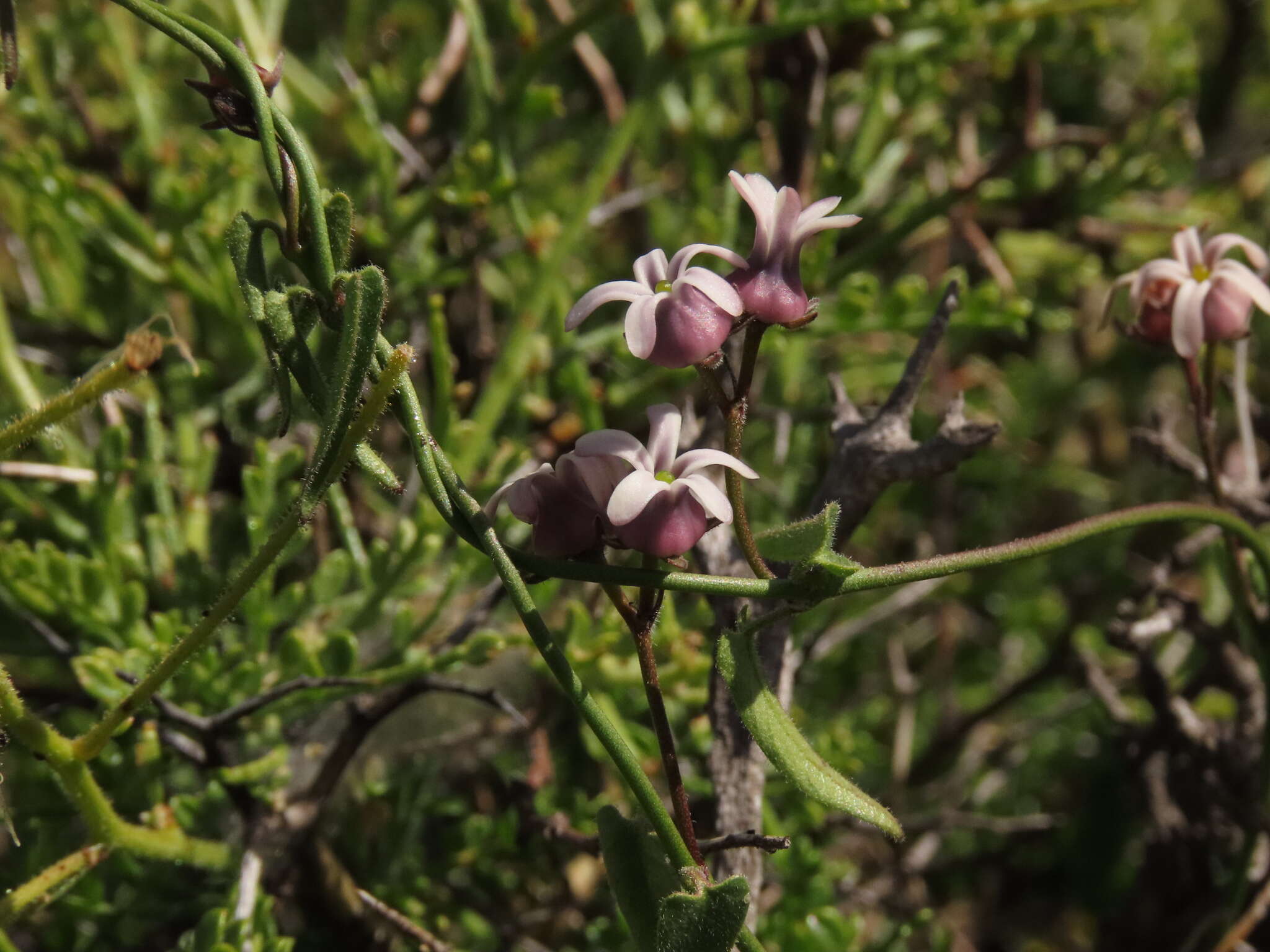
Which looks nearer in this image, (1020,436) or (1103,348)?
(1020,436)

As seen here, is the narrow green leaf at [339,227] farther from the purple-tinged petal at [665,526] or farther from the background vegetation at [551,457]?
the background vegetation at [551,457]

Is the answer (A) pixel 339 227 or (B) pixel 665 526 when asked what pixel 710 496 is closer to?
(B) pixel 665 526

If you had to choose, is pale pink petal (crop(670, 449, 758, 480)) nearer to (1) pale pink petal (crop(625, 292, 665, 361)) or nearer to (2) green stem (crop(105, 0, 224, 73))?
(1) pale pink petal (crop(625, 292, 665, 361))

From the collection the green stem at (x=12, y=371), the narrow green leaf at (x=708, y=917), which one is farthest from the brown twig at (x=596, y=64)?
the narrow green leaf at (x=708, y=917)

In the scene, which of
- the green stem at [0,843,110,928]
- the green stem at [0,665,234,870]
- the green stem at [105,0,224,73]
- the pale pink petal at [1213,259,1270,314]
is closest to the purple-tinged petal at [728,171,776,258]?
the green stem at [105,0,224,73]

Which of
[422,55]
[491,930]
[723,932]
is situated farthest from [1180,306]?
[422,55]

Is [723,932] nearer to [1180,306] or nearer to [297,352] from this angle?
[297,352]
